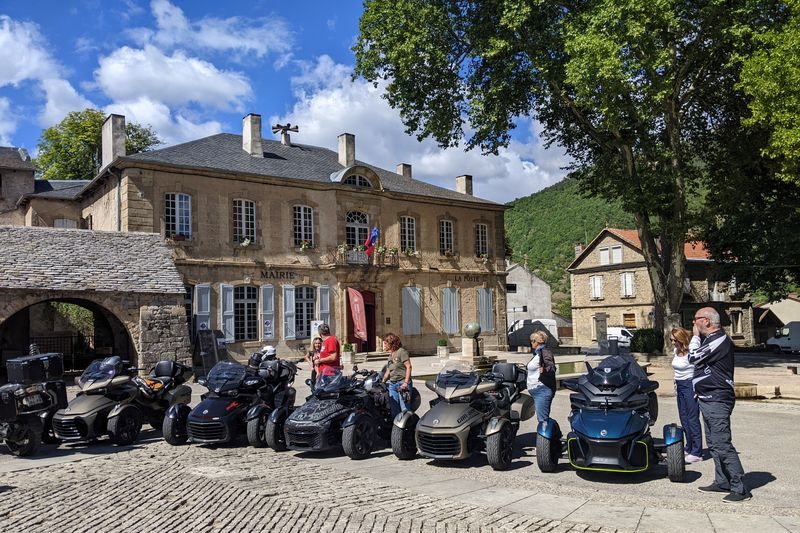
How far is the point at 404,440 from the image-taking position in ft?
26.6

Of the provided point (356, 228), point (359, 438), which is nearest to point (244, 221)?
point (356, 228)

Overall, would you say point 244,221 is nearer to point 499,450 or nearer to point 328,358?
point 328,358

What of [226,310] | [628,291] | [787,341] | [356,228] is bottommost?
[787,341]

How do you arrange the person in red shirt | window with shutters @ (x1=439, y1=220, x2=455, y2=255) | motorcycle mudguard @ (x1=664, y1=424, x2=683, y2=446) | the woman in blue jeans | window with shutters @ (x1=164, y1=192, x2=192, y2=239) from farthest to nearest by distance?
window with shutters @ (x1=439, y1=220, x2=455, y2=255), window with shutters @ (x1=164, y1=192, x2=192, y2=239), the person in red shirt, the woman in blue jeans, motorcycle mudguard @ (x1=664, y1=424, x2=683, y2=446)

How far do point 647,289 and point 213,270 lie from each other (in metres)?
26.3

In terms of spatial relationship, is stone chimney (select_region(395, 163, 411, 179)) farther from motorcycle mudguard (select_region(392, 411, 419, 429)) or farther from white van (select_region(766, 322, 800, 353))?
motorcycle mudguard (select_region(392, 411, 419, 429))

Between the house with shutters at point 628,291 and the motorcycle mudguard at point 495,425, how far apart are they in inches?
1184

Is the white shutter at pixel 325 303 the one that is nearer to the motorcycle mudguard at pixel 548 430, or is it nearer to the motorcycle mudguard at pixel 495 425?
Answer: the motorcycle mudguard at pixel 495 425

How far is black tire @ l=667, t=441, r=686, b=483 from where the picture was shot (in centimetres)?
665

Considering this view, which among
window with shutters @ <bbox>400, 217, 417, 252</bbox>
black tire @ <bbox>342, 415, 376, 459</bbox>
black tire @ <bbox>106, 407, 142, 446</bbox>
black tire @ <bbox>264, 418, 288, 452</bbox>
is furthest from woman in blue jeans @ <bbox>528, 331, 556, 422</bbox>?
window with shutters @ <bbox>400, 217, 417, 252</bbox>

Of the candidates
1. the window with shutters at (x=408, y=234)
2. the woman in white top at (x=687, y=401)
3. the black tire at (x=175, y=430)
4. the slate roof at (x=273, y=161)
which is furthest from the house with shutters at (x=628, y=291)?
the black tire at (x=175, y=430)

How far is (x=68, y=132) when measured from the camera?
39875mm

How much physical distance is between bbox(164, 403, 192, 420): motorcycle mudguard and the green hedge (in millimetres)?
17578

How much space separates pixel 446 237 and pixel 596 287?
17774 mm
